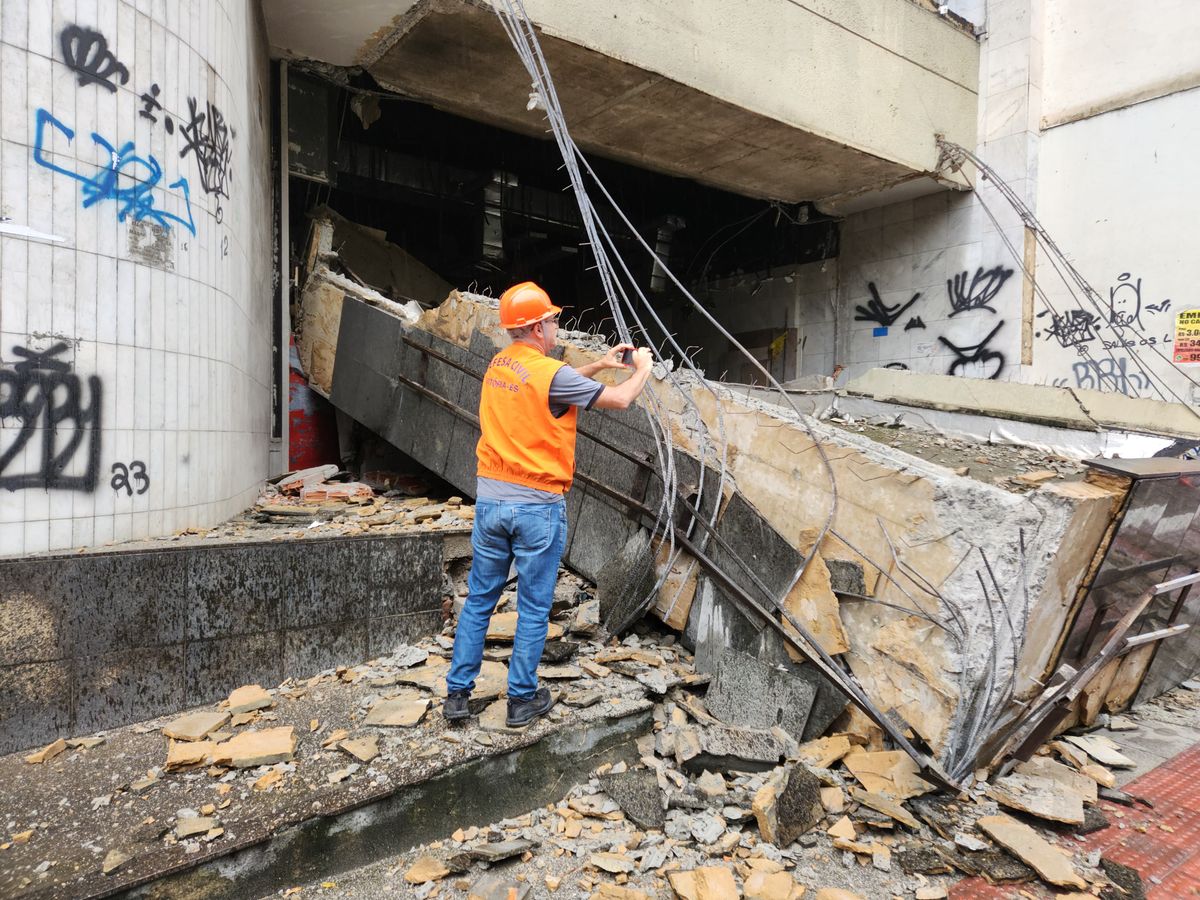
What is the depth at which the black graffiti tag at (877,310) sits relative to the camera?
9.84 meters

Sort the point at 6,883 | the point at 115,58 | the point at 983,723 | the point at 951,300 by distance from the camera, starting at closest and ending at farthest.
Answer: the point at 6,883 < the point at 983,723 < the point at 115,58 < the point at 951,300

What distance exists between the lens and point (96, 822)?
7.70 ft

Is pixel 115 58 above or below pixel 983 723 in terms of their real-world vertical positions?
above

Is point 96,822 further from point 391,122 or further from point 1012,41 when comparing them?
point 1012,41

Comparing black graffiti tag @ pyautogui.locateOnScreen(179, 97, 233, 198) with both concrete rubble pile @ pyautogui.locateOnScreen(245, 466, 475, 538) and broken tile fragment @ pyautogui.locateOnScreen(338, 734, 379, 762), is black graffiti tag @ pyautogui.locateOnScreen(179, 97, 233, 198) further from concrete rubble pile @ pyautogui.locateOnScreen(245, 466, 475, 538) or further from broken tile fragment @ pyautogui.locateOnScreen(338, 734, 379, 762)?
broken tile fragment @ pyautogui.locateOnScreen(338, 734, 379, 762)

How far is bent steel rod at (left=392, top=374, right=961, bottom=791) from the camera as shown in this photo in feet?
9.64

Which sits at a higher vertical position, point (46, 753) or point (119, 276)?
point (119, 276)

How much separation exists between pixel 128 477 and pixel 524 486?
6.85 ft

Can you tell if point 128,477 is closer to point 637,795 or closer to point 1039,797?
point 637,795

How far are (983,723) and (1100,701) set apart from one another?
1375mm

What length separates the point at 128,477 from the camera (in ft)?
11.5

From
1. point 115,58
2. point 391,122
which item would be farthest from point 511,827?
point 391,122

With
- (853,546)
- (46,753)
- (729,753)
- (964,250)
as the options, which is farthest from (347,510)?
(964,250)

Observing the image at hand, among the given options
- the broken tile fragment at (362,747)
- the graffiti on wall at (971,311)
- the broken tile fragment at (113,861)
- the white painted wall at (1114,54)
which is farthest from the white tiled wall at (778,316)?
the broken tile fragment at (113,861)
